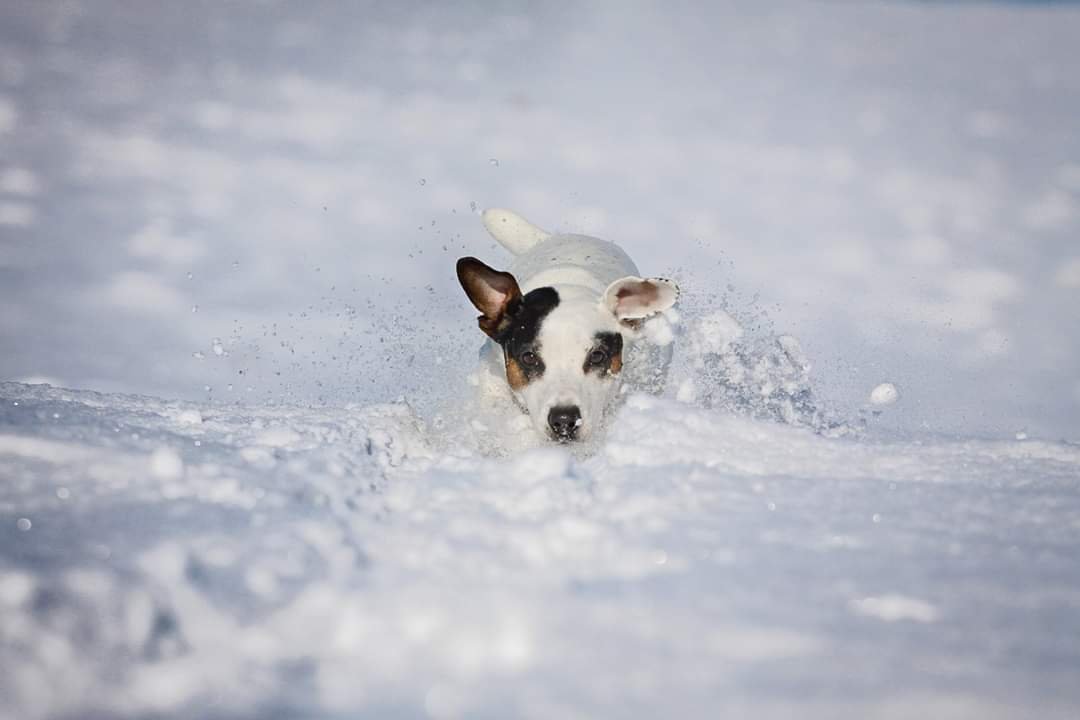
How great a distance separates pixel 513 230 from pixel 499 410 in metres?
1.85

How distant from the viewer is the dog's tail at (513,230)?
21.1ft

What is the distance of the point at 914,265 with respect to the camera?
41.1 feet

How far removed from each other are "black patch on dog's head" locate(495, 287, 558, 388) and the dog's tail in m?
1.55

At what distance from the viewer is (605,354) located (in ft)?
15.3

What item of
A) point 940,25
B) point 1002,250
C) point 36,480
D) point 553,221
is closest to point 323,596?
point 36,480

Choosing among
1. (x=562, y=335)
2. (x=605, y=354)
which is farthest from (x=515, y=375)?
(x=605, y=354)

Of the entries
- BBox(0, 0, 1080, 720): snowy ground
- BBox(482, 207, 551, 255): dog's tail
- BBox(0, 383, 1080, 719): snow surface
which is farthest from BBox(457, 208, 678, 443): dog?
BBox(482, 207, 551, 255): dog's tail

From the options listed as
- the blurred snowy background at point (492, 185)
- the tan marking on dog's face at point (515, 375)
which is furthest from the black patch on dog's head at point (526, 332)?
the blurred snowy background at point (492, 185)

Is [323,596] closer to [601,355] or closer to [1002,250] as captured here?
[601,355]

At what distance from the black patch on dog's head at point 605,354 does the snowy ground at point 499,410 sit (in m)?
0.47

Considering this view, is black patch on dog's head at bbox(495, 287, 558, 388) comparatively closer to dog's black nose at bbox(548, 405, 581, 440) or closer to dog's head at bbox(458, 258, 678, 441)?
dog's head at bbox(458, 258, 678, 441)

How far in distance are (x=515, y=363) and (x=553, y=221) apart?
26.8 feet

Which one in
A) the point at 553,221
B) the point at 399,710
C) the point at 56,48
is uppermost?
the point at 56,48

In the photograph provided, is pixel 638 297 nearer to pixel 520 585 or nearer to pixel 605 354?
pixel 605 354
